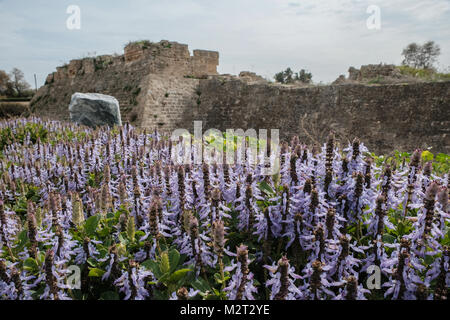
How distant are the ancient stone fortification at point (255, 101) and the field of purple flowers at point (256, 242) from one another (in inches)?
381

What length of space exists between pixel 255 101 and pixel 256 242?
47.8ft

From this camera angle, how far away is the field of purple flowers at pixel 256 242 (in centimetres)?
149

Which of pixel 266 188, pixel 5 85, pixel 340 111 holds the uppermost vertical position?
pixel 5 85

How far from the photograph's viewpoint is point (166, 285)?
159 cm

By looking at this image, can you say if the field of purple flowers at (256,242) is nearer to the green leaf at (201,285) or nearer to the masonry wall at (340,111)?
the green leaf at (201,285)

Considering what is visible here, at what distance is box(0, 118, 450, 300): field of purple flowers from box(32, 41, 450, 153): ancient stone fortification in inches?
381

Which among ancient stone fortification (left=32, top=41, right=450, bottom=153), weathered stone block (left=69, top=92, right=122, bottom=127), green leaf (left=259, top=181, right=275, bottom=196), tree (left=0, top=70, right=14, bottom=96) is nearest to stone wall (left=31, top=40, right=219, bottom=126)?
ancient stone fortification (left=32, top=41, right=450, bottom=153)

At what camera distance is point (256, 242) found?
1876 mm

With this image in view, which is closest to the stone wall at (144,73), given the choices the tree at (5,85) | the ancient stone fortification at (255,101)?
the ancient stone fortification at (255,101)

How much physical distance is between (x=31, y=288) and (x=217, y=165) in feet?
4.22

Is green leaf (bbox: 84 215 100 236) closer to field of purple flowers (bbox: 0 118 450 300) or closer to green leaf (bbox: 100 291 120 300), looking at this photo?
field of purple flowers (bbox: 0 118 450 300)

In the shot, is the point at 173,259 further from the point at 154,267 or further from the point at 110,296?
the point at 110,296

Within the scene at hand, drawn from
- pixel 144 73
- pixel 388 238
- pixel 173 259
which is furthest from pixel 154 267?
pixel 144 73

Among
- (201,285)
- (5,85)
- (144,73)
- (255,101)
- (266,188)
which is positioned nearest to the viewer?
(201,285)
